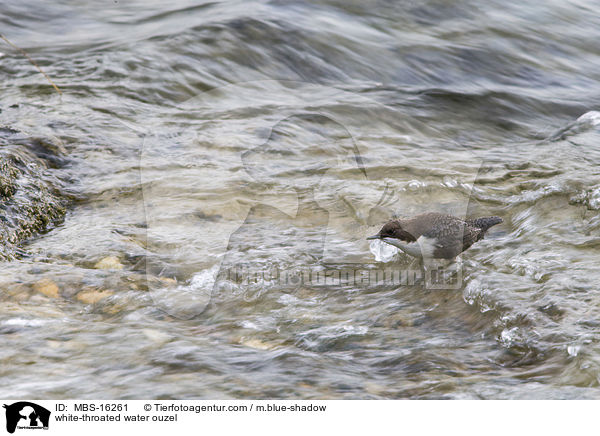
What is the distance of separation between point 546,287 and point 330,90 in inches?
222

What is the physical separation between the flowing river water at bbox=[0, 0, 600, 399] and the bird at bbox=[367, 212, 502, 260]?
24 centimetres

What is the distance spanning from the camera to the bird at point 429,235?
4.93 metres

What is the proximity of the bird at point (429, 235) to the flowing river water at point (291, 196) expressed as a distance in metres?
0.24

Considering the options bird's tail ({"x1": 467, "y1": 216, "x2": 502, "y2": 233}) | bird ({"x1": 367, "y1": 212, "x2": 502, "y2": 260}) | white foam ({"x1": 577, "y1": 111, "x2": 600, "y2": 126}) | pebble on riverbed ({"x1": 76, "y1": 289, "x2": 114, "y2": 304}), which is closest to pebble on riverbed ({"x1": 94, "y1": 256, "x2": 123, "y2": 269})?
pebble on riverbed ({"x1": 76, "y1": 289, "x2": 114, "y2": 304})

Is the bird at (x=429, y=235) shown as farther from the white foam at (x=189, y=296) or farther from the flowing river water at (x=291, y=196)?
the white foam at (x=189, y=296)

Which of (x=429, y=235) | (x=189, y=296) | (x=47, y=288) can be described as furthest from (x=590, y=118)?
(x=47, y=288)

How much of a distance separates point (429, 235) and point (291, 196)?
180 cm

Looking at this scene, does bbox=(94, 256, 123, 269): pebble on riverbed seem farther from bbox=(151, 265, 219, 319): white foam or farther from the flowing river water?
bbox=(151, 265, 219, 319): white foam

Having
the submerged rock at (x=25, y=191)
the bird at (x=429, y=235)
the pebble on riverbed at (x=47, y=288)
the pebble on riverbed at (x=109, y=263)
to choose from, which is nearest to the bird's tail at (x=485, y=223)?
the bird at (x=429, y=235)

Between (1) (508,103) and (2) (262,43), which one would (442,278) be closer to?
(1) (508,103)

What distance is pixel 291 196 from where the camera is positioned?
6371mm

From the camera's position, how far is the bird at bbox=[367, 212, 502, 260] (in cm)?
493

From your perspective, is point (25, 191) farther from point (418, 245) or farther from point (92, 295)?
point (418, 245)
